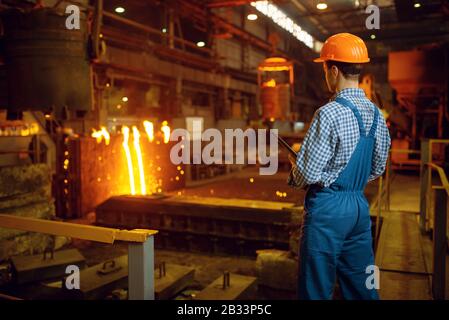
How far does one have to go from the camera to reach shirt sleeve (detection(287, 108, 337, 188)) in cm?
246

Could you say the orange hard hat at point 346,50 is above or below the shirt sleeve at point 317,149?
above

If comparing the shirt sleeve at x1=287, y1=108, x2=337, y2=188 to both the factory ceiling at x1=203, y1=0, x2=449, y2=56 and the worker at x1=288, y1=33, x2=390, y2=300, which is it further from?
the factory ceiling at x1=203, y1=0, x2=449, y2=56

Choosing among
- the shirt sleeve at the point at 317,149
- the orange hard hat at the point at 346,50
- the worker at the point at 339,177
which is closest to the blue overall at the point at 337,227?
the worker at the point at 339,177

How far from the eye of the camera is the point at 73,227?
234 centimetres

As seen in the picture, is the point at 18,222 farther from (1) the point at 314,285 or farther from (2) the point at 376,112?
(2) the point at 376,112

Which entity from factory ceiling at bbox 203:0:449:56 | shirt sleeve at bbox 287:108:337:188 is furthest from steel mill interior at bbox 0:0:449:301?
factory ceiling at bbox 203:0:449:56

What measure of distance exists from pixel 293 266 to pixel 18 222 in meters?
3.91

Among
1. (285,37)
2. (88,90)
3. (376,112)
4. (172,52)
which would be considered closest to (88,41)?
(88,90)

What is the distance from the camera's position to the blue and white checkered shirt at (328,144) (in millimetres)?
2461

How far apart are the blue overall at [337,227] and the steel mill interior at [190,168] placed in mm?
12

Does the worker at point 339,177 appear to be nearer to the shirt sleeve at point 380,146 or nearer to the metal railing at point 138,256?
the shirt sleeve at point 380,146

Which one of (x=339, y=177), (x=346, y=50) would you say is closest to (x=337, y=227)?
(x=339, y=177)

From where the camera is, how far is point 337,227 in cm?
250

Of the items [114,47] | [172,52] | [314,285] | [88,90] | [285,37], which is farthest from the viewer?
[285,37]
